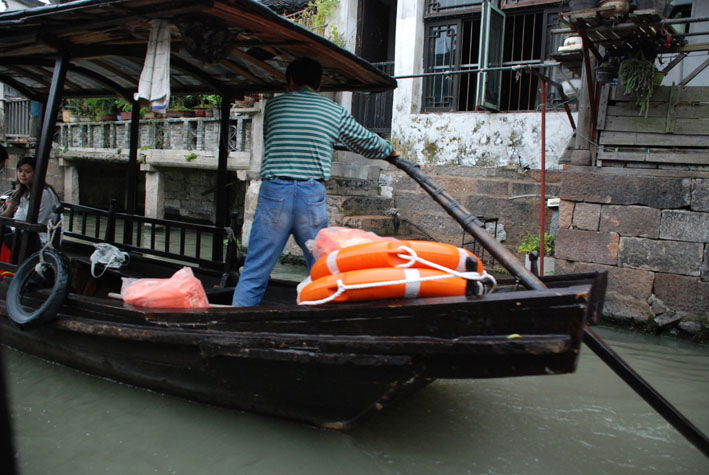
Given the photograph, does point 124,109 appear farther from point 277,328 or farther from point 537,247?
point 277,328

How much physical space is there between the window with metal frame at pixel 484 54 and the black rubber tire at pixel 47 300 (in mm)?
6426

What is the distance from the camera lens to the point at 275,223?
3.40 meters

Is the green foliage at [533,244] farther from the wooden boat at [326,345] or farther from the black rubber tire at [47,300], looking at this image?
the black rubber tire at [47,300]

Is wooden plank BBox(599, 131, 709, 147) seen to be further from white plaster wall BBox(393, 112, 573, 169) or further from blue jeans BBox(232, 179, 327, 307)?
blue jeans BBox(232, 179, 327, 307)

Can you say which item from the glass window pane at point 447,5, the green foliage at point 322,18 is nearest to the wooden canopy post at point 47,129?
the glass window pane at point 447,5

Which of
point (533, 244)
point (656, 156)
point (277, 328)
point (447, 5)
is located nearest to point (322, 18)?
point (447, 5)

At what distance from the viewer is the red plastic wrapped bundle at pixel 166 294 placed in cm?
334

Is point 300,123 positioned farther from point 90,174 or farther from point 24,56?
point 90,174

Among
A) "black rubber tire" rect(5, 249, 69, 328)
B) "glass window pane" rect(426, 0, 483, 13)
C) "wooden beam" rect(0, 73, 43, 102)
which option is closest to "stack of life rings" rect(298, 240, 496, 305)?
"black rubber tire" rect(5, 249, 69, 328)

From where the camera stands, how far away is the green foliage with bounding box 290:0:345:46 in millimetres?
10523

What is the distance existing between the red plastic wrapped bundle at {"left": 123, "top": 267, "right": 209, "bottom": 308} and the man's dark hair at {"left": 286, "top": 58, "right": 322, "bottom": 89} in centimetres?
139

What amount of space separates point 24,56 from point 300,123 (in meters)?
2.45

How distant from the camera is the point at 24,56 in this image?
4.30m

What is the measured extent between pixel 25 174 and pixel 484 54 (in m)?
6.13
